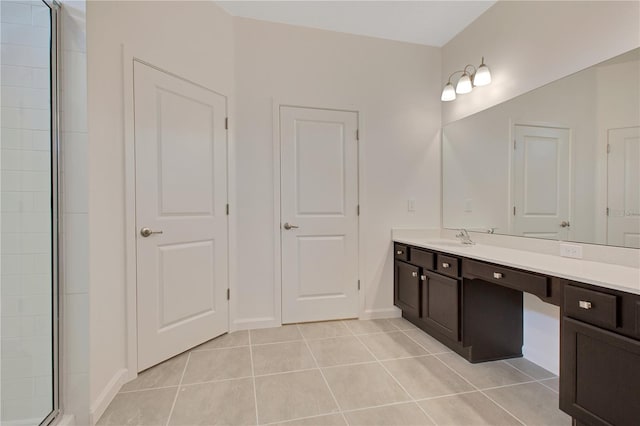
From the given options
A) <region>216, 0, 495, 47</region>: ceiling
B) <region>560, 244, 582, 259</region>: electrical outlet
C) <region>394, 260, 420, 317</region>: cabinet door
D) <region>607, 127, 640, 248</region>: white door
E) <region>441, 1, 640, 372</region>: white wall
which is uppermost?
<region>216, 0, 495, 47</region>: ceiling

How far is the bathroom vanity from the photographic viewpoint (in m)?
1.15

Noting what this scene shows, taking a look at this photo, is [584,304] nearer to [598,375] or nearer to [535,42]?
[598,375]

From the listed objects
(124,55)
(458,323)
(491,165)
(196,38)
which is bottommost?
(458,323)

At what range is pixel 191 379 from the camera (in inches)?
73.8

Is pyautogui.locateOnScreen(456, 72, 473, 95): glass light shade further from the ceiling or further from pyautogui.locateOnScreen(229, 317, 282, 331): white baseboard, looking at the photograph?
pyautogui.locateOnScreen(229, 317, 282, 331): white baseboard

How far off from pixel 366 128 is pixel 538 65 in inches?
53.3

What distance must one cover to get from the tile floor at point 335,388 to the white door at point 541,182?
0.95m

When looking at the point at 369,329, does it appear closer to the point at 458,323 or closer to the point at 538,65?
the point at 458,323

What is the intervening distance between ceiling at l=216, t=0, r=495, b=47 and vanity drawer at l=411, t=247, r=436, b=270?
2004 mm

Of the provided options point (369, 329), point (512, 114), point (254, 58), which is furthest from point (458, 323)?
point (254, 58)

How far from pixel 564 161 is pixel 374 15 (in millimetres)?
1868

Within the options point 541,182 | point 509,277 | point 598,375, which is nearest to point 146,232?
point 509,277

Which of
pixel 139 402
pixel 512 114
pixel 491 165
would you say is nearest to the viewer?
pixel 139 402

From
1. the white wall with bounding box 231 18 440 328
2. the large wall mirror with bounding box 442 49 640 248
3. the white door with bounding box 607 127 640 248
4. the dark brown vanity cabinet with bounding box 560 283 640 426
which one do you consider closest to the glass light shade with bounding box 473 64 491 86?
the large wall mirror with bounding box 442 49 640 248
